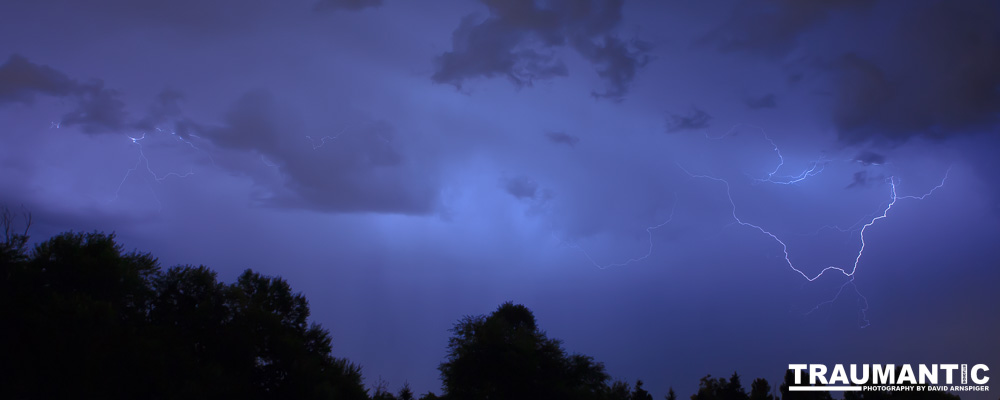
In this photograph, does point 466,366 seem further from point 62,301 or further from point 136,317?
point 62,301

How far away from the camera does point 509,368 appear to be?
33.4 m

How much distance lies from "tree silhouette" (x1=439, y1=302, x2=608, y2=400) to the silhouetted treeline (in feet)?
0.25

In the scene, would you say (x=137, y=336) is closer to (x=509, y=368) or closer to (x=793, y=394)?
(x=509, y=368)

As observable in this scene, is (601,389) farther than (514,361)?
Yes

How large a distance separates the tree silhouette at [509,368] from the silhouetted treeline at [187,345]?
7cm

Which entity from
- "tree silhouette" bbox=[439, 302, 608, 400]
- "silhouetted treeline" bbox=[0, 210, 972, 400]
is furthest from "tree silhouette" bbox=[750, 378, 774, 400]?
"tree silhouette" bbox=[439, 302, 608, 400]

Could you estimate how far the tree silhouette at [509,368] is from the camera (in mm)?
33281

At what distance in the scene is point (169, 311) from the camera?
28.7 metres

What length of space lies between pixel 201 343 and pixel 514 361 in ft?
57.6

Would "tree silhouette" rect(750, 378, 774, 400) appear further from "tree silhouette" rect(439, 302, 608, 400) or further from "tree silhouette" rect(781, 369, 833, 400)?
"tree silhouette" rect(439, 302, 608, 400)

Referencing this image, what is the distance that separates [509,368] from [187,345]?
698 inches

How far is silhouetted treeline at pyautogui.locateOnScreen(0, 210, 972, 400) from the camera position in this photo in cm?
2041

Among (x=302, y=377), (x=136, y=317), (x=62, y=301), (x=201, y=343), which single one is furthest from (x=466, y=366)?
(x=62, y=301)

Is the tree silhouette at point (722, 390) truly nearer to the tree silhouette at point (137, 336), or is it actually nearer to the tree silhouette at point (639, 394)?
the tree silhouette at point (639, 394)
